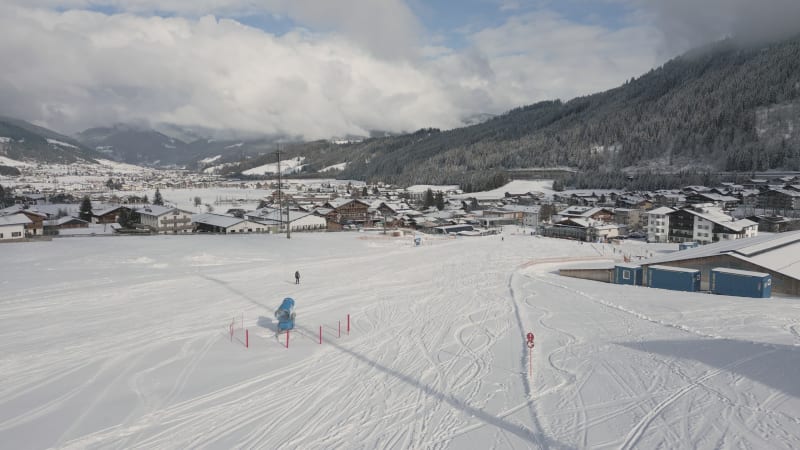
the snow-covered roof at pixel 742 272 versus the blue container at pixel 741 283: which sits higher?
the snow-covered roof at pixel 742 272

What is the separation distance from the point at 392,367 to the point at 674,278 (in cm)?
1757

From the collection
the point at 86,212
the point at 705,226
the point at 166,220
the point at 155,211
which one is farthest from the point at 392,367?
the point at 86,212

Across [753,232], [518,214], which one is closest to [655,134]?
[518,214]

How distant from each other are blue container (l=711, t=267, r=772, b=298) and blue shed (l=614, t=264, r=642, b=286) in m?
3.24

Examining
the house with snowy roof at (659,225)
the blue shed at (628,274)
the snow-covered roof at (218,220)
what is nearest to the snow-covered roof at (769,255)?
the blue shed at (628,274)

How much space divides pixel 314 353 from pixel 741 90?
164 meters

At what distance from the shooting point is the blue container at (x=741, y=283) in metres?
18.5

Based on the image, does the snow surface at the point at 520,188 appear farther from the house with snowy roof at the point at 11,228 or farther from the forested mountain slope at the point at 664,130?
the house with snowy roof at the point at 11,228

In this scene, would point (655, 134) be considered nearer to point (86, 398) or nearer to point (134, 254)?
point (134, 254)

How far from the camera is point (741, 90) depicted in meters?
131

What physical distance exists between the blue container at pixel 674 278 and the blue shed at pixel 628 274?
51 cm

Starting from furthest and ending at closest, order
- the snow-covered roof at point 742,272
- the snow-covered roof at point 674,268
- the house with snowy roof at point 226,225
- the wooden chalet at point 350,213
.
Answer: the wooden chalet at point 350,213 < the house with snowy roof at point 226,225 < the snow-covered roof at point 674,268 < the snow-covered roof at point 742,272

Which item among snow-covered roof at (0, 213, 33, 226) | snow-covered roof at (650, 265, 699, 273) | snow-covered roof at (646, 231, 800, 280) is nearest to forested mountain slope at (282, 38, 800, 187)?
snow-covered roof at (646, 231, 800, 280)

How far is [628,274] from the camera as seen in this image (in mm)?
22906
